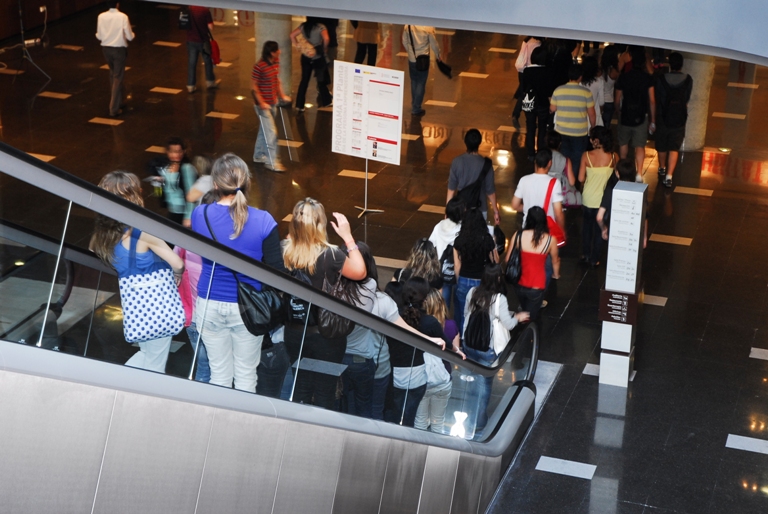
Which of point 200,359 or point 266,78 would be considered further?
point 266,78

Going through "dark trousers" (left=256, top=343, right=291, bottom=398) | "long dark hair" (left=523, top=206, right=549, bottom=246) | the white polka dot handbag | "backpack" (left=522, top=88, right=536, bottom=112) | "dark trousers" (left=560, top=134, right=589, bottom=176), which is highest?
"backpack" (left=522, top=88, right=536, bottom=112)

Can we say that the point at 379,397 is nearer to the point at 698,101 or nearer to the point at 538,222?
the point at 538,222

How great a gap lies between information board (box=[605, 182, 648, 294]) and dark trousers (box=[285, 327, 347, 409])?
4230 millimetres

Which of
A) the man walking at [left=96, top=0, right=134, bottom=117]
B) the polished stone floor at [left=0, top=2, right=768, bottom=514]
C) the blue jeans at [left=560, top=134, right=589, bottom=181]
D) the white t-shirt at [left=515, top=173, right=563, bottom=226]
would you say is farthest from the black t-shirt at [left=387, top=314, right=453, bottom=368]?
the man walking at [left=96, top=0, right=134, bottom=117]

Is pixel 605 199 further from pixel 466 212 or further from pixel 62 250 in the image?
pixel 62 250

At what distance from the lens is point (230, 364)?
4.23 m

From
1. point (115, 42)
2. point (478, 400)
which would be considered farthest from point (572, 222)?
point (115, 42)

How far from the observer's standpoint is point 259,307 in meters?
4.31

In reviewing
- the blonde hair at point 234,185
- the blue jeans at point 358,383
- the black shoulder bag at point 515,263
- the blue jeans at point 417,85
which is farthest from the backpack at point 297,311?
the blue jeans at point 417,85

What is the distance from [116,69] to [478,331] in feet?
30.3

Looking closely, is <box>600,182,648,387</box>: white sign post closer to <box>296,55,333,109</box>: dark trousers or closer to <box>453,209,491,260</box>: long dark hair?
<box>453,209,491,260</box>: long dark hair

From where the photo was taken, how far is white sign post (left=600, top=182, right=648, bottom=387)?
8531 mm

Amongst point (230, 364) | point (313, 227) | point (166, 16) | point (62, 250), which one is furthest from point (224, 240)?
point (166, 16)

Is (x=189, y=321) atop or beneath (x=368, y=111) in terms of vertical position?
beneath
